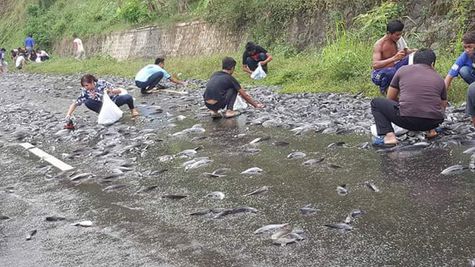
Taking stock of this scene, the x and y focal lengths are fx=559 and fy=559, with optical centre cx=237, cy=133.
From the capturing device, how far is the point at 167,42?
30.6 metres

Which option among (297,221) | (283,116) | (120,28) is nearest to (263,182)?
(297,221)

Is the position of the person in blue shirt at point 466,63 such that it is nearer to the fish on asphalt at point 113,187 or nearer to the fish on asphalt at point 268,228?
the fish on asphalt at point 268,228

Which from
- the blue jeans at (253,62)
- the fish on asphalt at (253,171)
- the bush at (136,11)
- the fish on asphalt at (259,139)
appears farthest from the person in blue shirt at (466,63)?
the bush at (136,11)

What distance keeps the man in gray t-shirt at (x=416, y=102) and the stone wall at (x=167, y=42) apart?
17.0 m

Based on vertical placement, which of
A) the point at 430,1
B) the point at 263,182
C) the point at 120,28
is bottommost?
the point at 120,28

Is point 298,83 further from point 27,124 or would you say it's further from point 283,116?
point 27,124

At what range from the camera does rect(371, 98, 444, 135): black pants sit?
752 centimetres

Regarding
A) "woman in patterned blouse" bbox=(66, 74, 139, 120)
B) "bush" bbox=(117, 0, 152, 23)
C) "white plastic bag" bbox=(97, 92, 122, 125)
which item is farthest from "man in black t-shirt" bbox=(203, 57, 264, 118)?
"bush" bbox=(117, 0, 152, 23)

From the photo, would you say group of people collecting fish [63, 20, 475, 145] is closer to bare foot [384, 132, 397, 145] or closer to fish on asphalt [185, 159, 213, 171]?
bare foot [384, 132, 397, 145]

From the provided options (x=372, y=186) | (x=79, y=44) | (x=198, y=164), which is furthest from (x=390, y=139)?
(x=79, y=44)

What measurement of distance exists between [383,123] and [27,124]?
31.8 feet

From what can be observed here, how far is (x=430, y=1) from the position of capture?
15570 mm

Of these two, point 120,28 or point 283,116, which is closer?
point 283,116

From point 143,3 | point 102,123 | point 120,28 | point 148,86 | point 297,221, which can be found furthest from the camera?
point 120,28
